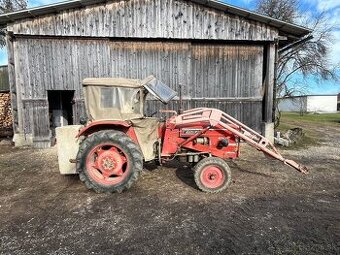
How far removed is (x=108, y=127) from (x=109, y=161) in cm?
68

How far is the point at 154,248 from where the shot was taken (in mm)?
3268

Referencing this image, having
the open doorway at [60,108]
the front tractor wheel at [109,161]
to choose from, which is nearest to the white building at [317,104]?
the open doorway at [60,108]

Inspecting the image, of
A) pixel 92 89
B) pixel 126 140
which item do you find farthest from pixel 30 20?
pixel 126 140

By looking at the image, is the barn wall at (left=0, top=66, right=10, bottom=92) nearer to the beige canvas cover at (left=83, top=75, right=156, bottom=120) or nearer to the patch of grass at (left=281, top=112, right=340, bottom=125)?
the beige canvas cover at (left=83, top=75, right=156, bottom=120)

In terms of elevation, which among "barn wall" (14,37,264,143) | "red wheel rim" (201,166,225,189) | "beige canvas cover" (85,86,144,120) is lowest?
"red wheel rim" (201,166,225,189)

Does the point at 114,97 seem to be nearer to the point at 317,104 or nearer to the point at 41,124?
the point at 41,124

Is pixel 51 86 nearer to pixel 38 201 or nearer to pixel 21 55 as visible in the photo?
pixel 21 55

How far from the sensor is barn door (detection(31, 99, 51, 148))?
31.7 ft

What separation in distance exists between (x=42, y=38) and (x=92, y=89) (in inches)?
222

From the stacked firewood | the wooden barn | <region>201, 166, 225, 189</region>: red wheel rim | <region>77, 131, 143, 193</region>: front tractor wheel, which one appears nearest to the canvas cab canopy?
<region>77, 131, 143, 193</region>: front tractor wheel

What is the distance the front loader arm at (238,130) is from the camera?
5.26 metres

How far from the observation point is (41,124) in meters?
9.75

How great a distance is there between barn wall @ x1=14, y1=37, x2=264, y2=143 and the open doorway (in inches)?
44.3

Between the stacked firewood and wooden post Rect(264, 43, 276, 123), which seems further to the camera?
the stacked firewood
